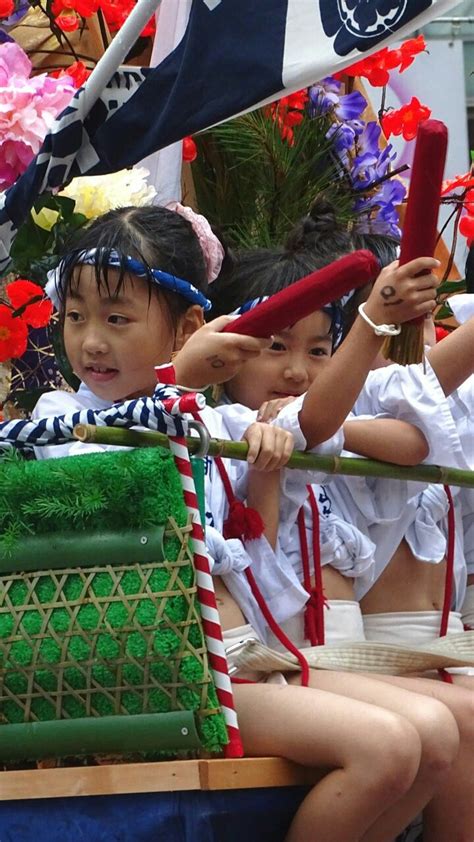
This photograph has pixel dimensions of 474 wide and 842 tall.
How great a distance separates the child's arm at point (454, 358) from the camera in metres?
2.64

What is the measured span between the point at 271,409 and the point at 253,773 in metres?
0.81

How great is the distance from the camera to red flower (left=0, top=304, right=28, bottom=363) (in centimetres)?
307

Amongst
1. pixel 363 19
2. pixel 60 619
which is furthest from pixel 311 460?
pixel 363 19

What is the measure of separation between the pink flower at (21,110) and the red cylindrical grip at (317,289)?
1.12m

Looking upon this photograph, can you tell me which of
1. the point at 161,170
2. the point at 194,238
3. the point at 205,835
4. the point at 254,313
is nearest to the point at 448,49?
the point at 161,170

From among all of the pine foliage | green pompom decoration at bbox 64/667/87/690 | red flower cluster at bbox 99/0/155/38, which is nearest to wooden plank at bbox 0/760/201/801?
green pompom decoration at bbox 64/667/87/690

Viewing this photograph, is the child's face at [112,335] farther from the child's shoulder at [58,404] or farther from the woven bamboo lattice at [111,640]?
the woven bamboo lattice at [111,640]

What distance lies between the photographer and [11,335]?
3.08 meters

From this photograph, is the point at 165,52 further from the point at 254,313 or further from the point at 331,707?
the point at 331,707

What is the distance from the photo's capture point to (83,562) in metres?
2.03

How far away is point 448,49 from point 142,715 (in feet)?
16.6

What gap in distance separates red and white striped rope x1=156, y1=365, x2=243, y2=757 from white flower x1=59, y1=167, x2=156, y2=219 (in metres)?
1.24

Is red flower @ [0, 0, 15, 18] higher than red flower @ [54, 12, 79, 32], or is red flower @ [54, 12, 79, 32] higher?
red flower @ [54, 12, 79, 32]

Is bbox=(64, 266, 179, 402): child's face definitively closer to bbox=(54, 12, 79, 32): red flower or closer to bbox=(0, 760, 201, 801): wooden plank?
bbox=(0, 760, 201, 801): wooden plank
